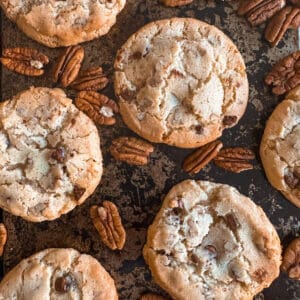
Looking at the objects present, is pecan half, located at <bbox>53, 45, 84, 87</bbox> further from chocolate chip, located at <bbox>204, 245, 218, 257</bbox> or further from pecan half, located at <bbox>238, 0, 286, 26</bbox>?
chocolate chip, located at <bbox>204, 245, 218, 257</bbox>

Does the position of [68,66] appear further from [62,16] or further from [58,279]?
[58,279]

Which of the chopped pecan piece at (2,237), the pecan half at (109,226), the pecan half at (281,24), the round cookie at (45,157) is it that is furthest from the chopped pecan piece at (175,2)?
the chopped pecan piece at (2,237)

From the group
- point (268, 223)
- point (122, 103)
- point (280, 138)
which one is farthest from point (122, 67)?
point (268, 223)

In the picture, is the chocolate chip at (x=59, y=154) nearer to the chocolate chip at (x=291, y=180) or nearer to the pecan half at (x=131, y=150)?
the pecan half at (x=131, y=150)

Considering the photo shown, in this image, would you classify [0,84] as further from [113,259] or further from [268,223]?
[268,223]

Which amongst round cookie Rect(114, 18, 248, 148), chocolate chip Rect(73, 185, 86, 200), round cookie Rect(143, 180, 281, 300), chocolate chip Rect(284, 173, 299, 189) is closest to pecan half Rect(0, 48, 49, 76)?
round cookie Rect(114, 18, 248, 148)
